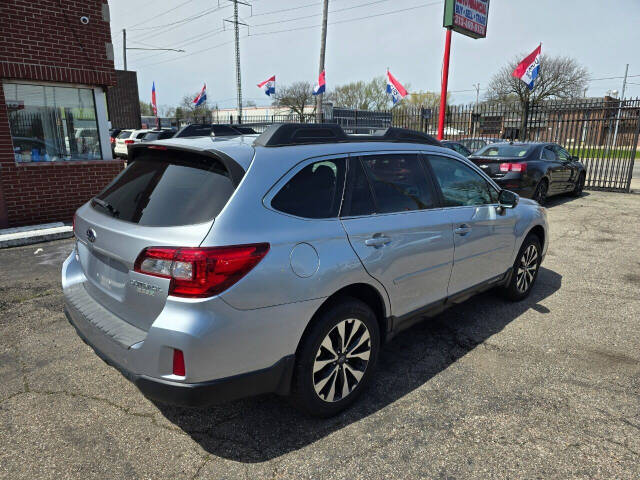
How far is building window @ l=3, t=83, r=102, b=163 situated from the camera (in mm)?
7570

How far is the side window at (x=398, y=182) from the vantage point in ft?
9.99

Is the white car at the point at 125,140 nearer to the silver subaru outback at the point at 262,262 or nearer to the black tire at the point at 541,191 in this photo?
the black tire at the point at 541,191

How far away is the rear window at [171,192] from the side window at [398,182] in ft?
3.59

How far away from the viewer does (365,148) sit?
3.09 metres

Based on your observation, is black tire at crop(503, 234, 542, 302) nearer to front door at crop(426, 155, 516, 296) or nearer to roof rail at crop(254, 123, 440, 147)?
front door at crop(426, 155, 516, 296)

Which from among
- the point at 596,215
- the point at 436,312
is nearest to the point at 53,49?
the point at 436,312

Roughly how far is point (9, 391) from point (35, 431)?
0.58 m

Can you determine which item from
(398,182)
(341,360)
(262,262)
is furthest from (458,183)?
(262,262)

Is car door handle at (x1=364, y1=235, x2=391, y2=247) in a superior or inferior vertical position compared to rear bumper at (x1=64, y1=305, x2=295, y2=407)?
superior

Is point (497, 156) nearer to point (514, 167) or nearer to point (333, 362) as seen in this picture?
point (514, 167)

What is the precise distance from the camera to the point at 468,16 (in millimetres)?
12453

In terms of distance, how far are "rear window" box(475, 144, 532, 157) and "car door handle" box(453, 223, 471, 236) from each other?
7.79 metres

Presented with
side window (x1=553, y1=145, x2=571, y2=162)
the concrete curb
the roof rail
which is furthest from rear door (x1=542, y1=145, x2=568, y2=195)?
the concrete curb

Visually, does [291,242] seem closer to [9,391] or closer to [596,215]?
[9,391]
